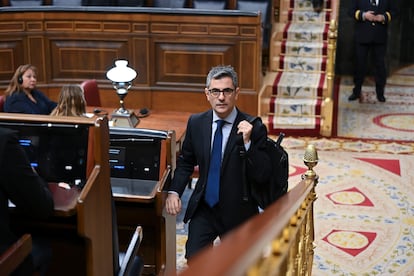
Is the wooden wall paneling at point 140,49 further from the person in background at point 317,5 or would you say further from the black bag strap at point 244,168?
the black bag strap at point 244,168

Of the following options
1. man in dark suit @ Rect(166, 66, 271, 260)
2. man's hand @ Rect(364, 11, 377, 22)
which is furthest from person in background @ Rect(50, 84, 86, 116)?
man's hand @ Rect(364, 11, 377, 22)

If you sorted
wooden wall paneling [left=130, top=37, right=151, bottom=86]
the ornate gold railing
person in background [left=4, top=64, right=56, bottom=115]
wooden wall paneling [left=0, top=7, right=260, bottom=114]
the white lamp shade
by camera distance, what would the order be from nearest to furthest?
the ornate gold railing → person in background [left=4, top=64, right=56, bottom=115] → the white lamp shade → wooden wall paneling [left=0, top=7, right=260, bottom=114] → wooden wall paneling [left=130, top=37, right=151, bottom=86]

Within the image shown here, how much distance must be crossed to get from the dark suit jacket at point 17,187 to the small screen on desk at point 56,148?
29 centimetres

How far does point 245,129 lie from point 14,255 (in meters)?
1.25

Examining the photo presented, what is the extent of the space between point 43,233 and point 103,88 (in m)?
5.19

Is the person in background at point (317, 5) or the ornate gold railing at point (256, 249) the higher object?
the person in background at point (317, 5)

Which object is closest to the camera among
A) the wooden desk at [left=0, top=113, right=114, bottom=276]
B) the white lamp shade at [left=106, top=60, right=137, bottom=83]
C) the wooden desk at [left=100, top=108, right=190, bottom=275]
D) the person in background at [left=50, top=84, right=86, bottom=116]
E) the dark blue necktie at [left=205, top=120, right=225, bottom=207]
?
the wooden desk at [left=0, top=113, right=114, bottom=276]

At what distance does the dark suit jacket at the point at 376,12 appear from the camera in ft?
28.5

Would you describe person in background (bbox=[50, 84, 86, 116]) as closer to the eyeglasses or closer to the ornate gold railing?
the eyeglasses

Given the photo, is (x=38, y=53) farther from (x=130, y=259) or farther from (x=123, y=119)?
(x=130, y=259)

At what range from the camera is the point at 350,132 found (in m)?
7.95

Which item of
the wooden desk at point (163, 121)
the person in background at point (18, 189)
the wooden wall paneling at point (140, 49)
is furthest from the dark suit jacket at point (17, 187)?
the wooden wall paneling at point (140, 49)

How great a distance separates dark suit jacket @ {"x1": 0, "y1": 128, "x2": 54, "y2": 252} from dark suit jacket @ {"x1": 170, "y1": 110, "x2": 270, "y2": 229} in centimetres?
101

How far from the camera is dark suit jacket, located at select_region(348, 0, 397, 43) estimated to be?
868cm
